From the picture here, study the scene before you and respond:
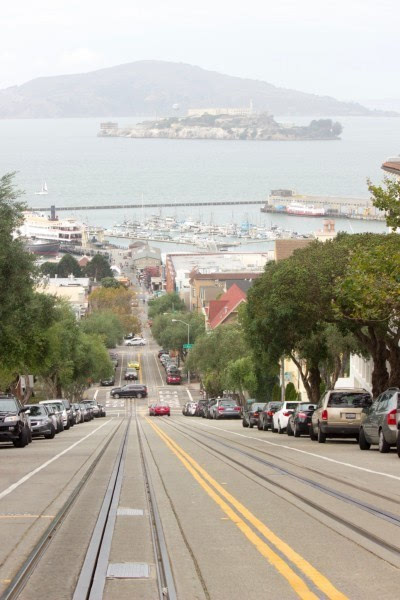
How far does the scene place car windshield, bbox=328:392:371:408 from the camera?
1385 inches

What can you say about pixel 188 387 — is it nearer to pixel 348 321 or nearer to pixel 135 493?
pixel 348 321

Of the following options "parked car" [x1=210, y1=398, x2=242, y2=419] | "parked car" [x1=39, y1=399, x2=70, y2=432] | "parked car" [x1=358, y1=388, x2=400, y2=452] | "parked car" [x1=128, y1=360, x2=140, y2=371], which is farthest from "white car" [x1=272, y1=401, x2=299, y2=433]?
"parked car" [x1=128, y1=360, x2=140, y2=371]

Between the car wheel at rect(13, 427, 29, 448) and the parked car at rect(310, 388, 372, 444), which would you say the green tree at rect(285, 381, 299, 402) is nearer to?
the parked car at rect(310, 388, 372, 444)

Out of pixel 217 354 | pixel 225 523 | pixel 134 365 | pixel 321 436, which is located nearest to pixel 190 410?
pixel 217 354

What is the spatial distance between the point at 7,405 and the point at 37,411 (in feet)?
26.9

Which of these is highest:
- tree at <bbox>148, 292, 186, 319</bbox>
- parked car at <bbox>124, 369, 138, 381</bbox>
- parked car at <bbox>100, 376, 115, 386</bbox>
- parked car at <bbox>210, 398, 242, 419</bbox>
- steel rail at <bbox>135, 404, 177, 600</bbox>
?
tree at <bbox>148, 292, 186, 319</bbox>

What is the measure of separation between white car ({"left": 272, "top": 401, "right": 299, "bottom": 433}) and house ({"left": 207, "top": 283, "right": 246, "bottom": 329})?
273 feet

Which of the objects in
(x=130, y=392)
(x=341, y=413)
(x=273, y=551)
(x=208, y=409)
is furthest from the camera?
(x=130, y=392)

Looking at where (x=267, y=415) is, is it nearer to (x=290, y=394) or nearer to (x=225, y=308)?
(x=290, y=394)

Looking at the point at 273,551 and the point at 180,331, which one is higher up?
the point at 180,331

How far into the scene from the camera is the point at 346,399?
35.4 m

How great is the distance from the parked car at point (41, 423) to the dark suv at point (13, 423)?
234 inches

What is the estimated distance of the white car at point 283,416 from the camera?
147ft

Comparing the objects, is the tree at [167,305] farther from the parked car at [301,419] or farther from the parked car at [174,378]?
the parked car at [301,419]
